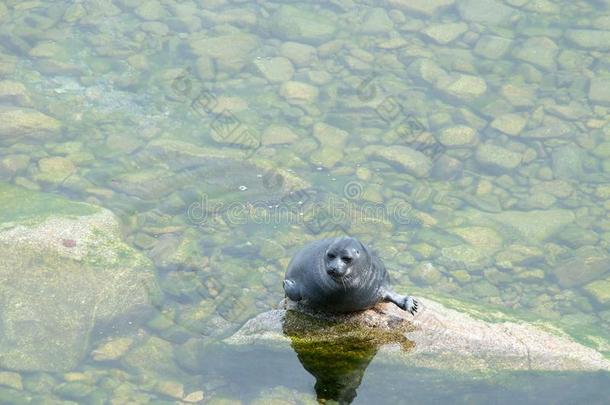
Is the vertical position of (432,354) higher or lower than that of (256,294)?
higher

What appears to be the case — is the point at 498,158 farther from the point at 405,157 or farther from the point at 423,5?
the point at 423,5

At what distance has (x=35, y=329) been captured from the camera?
788 centimetres

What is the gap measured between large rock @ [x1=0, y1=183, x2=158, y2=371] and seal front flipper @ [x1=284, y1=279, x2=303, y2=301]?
191cm

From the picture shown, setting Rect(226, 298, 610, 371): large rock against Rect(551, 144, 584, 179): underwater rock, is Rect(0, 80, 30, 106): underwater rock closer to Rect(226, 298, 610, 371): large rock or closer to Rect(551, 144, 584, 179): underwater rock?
Rect(226, 298, 610, 371): large rock

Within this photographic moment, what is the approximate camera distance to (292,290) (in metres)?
6.97

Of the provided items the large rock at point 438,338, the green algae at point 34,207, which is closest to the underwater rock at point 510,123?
the large rock at point 438,338

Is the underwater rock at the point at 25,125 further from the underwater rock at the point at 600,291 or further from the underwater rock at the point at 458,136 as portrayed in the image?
the underwater rock at the point at 600,291

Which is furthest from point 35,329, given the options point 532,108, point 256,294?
point 532,108

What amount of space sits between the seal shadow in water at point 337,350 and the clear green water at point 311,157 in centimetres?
10

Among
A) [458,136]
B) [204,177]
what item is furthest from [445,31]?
[204,177]

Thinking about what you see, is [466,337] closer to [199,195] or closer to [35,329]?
[35,329]

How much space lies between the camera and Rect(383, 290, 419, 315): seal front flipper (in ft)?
21.9

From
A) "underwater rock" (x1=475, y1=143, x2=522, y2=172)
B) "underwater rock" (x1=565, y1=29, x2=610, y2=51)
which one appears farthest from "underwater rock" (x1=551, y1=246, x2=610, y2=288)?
"underwater rock" (x1=565, y1=29, x2=610, y2=51)

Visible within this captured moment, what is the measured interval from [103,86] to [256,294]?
14.3 feet
